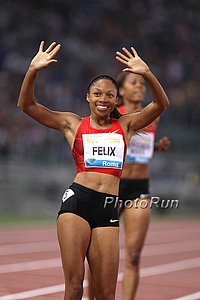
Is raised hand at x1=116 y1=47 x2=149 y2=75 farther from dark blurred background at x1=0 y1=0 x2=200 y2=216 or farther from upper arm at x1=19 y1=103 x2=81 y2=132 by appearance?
dark blurred background at x1=0 y1=0 x2=200 y2=216

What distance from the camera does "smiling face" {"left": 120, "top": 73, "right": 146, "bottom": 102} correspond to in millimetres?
7859

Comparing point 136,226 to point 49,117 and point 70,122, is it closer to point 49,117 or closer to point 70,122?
point 70,122

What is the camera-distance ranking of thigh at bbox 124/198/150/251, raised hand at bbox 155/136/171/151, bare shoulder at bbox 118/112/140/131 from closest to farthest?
1. bare shoulder at bbox 118/112/140/131
2. thigh at bbox 124/198/150/251
3. raised hand at bbox 155/136/171/151

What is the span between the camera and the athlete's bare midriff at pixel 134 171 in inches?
309

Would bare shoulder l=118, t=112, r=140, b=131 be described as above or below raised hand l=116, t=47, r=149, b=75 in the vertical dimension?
below

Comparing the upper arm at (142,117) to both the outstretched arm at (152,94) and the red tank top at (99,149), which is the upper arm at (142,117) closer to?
the outstretched arm at (152,94)

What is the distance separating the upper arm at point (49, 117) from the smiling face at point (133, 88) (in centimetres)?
200

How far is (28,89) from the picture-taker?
5.77 meters

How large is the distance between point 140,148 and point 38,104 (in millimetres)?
2142

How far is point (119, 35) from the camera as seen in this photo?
26.9 m

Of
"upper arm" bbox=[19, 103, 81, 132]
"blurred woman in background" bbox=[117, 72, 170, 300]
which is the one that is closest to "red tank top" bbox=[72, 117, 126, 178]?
"upper arm" bbox=[19, 103, 81, 132]

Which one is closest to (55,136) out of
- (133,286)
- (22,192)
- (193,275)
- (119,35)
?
(22,192)

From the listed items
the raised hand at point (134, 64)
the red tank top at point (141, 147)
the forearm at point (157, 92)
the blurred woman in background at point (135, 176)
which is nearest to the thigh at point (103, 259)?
the forearm at point (157, 92)

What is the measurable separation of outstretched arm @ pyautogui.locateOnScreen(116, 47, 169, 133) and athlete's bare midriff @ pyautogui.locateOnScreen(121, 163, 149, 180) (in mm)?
1834
